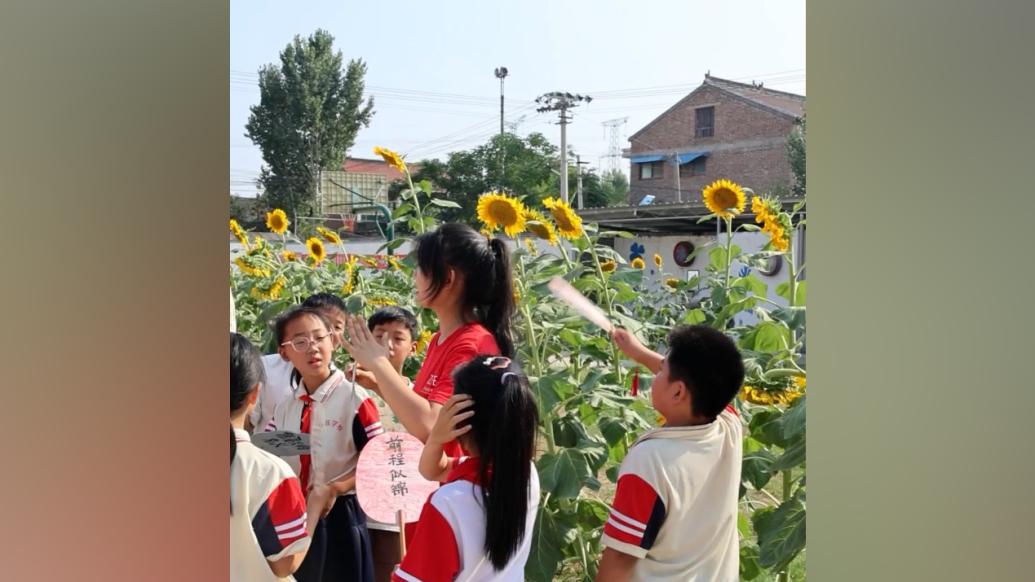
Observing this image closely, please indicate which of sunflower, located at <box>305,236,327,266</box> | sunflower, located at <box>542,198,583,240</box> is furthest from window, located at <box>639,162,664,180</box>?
sunflower, located at <box>305,236,327,266</box>

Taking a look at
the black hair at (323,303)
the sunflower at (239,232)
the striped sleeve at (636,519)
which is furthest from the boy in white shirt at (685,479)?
the sunflower at (239,232)

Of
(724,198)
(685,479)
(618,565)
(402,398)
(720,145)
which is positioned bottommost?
(618,565)

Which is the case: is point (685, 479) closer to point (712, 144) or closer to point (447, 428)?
point (447, 428)

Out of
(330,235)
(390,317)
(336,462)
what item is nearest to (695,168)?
(390,317)

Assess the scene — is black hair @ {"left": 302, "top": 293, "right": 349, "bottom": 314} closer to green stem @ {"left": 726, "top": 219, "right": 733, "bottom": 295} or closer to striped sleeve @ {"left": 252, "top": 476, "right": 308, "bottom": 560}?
striped sleeve @ {"left": 252, "top": 476, "right": 308, "bottom": 560}

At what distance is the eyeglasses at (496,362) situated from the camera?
1.36 metres

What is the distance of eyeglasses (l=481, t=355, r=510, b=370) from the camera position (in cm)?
136

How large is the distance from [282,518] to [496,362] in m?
0.44

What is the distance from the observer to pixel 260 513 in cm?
150

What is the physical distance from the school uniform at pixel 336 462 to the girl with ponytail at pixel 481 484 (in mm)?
380

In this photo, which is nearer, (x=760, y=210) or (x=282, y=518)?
(x=282, y=518)

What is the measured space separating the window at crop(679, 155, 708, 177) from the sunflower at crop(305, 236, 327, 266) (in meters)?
1.10

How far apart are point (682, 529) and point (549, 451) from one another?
0.41 m
